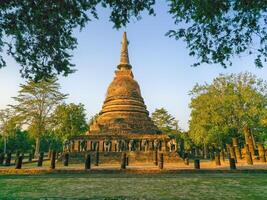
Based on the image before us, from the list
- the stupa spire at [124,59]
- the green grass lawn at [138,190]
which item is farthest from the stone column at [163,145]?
the stupa spire at [124,59]

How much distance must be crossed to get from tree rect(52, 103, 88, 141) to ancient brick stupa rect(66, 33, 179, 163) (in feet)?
27.9

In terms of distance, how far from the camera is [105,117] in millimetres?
32875

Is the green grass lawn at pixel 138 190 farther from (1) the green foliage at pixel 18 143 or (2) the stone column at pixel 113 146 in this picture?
(1) the green foliage at pixel 18 143

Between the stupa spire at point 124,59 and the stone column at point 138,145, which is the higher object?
the stupa spire at point 124,59

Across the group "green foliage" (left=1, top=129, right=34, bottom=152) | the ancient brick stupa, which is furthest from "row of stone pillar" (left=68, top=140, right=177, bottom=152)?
"green foliage" (left=1, top=129, right=34, bottom=152)

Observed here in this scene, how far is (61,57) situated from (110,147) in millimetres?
16975

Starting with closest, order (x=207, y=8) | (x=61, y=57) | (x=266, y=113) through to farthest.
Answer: (x=207, y=8) → (x=61, y=57) → (x=266, y=113)

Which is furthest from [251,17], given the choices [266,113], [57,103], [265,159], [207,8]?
[57,103]

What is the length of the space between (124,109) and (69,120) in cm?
1305

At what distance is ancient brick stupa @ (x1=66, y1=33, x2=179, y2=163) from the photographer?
24906 mm

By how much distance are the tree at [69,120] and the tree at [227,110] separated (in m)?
18.1

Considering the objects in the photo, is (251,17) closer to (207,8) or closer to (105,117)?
(207,8)

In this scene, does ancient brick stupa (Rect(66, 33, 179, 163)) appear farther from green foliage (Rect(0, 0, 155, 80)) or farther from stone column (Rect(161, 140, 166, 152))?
green foliage (Rect(0, 0, 155, 80))

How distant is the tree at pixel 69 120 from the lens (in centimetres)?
3991
